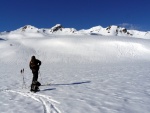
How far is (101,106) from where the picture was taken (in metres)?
10.3

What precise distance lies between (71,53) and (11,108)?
148ft

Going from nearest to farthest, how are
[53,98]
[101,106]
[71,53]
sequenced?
[101,106], [53,98], [71,53]

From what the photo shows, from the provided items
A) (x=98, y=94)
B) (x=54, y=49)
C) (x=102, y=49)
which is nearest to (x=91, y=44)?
(x=102, y=49)

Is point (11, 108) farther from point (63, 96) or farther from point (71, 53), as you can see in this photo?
point (71, 53)

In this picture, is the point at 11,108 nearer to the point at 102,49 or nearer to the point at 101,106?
the point at 101,106

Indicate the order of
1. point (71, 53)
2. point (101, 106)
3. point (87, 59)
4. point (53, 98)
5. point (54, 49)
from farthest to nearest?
point (54, 49) < point (71, 53) < point (87, 59) < point (53, 98) < point (101, 106)

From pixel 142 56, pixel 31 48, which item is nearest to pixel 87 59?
pixel 142 56

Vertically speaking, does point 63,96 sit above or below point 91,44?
below

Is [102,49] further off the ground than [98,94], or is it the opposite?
[102,49]

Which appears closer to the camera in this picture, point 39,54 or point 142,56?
point 142,56

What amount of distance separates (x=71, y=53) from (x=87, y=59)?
6.68 meters

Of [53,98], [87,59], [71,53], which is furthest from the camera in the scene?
[71,53]

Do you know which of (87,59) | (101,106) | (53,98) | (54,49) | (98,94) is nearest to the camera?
(101,106)

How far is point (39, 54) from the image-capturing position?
5619cm
